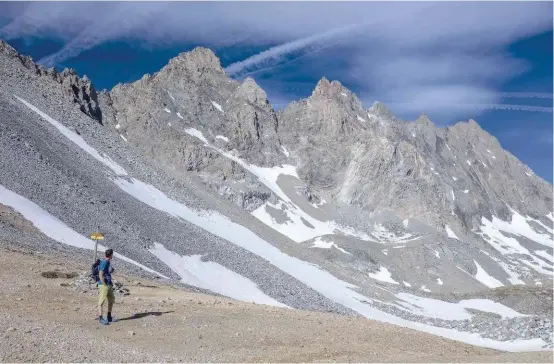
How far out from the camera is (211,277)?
53.9 m

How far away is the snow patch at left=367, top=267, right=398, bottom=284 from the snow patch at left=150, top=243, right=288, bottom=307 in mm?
78161

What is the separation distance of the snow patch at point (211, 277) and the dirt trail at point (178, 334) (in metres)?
24.4

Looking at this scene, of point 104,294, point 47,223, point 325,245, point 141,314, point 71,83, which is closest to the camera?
point 104,294

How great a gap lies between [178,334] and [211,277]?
120ft

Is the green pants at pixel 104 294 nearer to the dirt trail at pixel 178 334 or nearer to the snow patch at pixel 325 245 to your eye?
the dirt trail at pixel 178 334

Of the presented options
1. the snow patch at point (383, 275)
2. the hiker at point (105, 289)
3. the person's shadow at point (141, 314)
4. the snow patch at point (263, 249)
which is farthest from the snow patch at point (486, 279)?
the hiker at point (105, 289)

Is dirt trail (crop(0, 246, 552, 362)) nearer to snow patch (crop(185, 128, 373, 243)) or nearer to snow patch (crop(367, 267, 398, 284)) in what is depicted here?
snow patch (crop(367, 267, 398, 284))

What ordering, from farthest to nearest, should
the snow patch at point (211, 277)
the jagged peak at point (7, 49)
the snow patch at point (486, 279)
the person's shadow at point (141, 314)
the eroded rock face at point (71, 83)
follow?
1. the snow patch at point (486, 279)
2. the eroded rock face at point (71, 83)
3. the jagged peak at point (7, 49)
4. the snow patch at point (211, 277)
5. the person's shadow at point (141, 314)

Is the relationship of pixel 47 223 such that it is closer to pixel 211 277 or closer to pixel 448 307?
pixel 211 277

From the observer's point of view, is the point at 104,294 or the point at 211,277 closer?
the point at 104,294

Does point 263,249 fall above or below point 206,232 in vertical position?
below

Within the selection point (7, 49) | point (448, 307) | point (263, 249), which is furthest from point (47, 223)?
point (7, 49)

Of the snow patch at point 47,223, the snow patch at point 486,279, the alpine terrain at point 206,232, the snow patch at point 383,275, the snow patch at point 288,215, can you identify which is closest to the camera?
the snow patch at point 47,223

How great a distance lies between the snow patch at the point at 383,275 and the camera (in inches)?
5068
